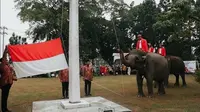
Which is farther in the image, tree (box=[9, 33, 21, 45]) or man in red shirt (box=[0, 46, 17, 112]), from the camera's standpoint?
tree (box=[9, 33, 21, 45])

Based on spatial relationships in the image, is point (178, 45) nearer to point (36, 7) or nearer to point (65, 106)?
point (36, 7)

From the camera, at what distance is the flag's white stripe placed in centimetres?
849

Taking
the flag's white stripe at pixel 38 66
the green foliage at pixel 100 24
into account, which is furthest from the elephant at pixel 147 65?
the green foliage at pixel 100 24

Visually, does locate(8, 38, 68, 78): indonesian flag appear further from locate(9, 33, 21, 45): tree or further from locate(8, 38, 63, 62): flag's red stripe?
locate(9, 33, 21, 45): tree

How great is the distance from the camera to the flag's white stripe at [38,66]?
27.9ft

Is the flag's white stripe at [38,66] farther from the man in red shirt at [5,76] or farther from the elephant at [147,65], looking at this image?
the elephant at [147,65]

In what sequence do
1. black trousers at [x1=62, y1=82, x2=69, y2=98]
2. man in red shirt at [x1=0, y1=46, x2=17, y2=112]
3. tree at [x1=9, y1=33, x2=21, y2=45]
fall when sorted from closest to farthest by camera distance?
man in red shirt at [x1=0, y1=46, x2=17, y2=112] < black trousers at [x1=62, y1=82, x2=69, y2=98] < tree at [x1=9, y1=33, x2=21, y2=45]

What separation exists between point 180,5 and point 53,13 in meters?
24.8

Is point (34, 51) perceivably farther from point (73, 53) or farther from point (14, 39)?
point (14, 39)

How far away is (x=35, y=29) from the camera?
120 ft

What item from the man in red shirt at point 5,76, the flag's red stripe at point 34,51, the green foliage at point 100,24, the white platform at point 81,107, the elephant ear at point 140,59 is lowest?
the white platform at point 81,107

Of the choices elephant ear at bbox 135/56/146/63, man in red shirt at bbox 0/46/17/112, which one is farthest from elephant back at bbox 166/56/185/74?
man in red shirt at bbox 0/46/17/112

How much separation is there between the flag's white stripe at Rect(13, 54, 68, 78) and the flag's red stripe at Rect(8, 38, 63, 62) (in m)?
0.13

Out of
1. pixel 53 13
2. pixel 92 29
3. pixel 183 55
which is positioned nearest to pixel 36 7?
pixel 53 13
